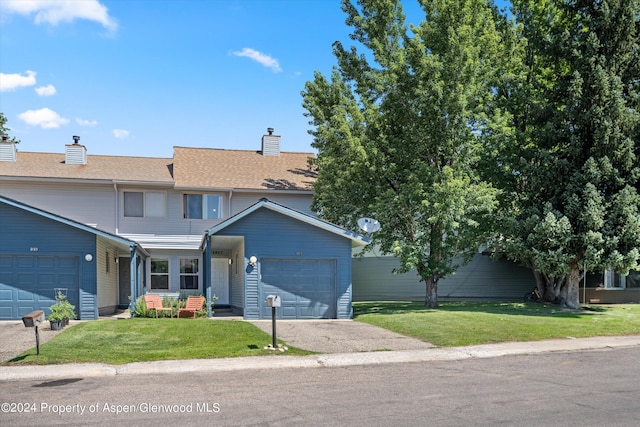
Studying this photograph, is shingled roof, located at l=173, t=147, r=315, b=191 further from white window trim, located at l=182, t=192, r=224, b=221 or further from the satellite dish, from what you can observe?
the satellite dish

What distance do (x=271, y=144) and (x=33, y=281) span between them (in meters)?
15.2

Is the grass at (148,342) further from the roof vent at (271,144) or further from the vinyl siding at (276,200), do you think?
the roof vent at (271,144)

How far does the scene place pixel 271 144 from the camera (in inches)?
1212

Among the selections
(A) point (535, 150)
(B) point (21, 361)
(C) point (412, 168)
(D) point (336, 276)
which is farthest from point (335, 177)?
(B) point (21, 361)

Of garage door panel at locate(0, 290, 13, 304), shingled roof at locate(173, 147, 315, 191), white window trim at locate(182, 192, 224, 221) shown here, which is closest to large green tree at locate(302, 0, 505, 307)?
shingled roof at locate(173, 147, 315, 191)

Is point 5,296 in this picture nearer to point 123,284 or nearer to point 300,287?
point 123,284

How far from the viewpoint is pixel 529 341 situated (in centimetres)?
1445

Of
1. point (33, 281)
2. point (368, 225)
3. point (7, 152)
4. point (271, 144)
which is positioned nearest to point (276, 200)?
point (271, 144)

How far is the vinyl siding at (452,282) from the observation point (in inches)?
1203

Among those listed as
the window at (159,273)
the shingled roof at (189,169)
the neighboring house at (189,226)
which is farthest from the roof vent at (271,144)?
the window at (159,273)

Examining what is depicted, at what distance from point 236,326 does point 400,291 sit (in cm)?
1562

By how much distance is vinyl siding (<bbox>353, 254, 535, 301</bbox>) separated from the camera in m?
30.6

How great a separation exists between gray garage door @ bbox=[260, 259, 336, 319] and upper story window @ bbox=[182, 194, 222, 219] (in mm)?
7335

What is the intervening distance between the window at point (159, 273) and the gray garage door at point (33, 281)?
21.9ft
